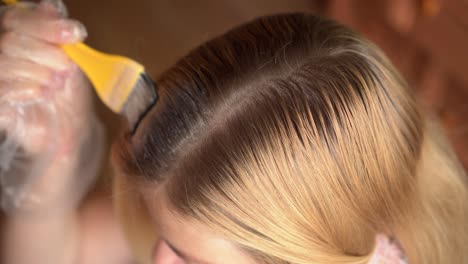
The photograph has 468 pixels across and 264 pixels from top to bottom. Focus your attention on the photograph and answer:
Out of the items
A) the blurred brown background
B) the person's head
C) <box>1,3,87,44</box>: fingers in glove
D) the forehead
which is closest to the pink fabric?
the person's head

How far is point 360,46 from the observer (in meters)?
0.56

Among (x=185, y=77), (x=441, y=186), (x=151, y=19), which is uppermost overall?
(x=185, y=77)

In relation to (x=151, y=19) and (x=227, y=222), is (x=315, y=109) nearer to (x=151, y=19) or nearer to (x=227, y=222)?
(x=227, y=222)

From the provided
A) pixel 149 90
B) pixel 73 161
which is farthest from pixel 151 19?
pixel 149 90

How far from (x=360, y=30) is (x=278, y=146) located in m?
0.88

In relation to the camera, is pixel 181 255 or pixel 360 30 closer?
pixel 181 255

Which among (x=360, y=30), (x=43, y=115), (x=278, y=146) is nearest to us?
(x=278, y=146)

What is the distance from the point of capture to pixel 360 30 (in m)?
1.30

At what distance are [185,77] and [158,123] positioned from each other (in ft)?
0.18

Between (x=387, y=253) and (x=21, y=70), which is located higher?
(x=21, y=70)

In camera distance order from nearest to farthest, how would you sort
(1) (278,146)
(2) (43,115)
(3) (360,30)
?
1. (1) (278,146)
2. (2) (43,115)
3. (3) (360,30)

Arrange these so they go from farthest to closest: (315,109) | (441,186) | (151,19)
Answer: (151,19) < (441,186) < (315,109)

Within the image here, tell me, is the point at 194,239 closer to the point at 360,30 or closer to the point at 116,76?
the point at 116,76

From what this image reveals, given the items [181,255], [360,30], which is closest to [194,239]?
[181,255]
